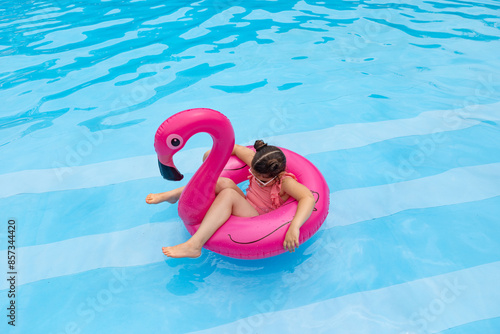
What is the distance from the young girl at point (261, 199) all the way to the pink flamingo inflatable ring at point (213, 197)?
0.05 meters

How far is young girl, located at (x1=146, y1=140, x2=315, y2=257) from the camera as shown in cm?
228

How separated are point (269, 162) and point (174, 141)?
0.61m

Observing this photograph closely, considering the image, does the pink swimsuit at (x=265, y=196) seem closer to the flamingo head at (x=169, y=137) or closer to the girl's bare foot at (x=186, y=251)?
the girl's bare foot at (x=186, y=251)

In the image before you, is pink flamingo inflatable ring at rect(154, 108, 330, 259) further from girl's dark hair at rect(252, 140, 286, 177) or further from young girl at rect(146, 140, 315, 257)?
A: girl's dark hair at rect(252, 140, 286, 177)

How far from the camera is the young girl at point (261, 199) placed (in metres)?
2.28

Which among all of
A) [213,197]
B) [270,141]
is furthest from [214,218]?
[270,141]

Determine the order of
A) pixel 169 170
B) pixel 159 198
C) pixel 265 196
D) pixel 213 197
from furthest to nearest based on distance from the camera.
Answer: pixel 159 198 < pixel 265 196 < pixel 213 197 < pixel 169 170

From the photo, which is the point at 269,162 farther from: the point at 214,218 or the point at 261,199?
the point at 214,218

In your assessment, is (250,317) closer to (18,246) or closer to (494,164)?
(18,246)

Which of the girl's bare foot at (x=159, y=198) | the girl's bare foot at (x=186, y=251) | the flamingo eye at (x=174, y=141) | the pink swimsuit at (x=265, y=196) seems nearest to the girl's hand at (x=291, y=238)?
the pink swimsuit at (x=265, y=196)

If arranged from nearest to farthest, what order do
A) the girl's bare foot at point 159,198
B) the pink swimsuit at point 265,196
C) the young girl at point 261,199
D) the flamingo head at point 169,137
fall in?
the flamingo head at point 169,137 < the young girl at point 261,199 < the pink swimsuit at point 265,196 < the girl's bare foot at point 159,198

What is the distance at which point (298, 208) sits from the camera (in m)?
2.29

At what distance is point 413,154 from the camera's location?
11.5 feet

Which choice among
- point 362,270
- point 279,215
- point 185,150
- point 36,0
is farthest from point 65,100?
point 36,0
